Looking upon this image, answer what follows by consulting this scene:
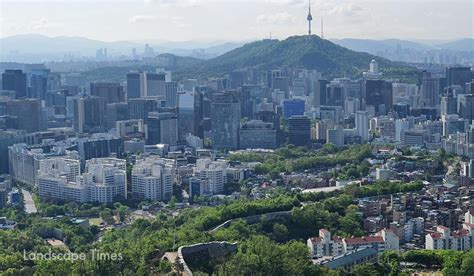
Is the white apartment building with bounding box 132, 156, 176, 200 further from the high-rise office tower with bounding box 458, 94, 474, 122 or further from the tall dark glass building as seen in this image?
the tall dark glass building

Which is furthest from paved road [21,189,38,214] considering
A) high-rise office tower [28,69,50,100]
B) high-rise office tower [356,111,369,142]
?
high-rise office tower [28,69,50,100]

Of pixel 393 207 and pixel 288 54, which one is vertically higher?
pixel 288 54

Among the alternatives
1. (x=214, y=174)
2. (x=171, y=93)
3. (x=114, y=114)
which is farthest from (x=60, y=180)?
(x=171, y=93)

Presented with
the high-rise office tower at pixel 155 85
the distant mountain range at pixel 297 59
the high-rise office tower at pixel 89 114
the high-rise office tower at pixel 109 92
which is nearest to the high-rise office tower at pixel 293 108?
the high-rise office tower at pixel 155 85

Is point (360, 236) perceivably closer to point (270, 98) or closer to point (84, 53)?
point (270, 98)

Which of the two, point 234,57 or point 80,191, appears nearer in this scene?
point 80,191

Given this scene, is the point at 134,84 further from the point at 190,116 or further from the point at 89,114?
the point at 190,116

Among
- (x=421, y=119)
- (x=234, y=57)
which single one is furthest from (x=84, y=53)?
(x=421, y=119)
